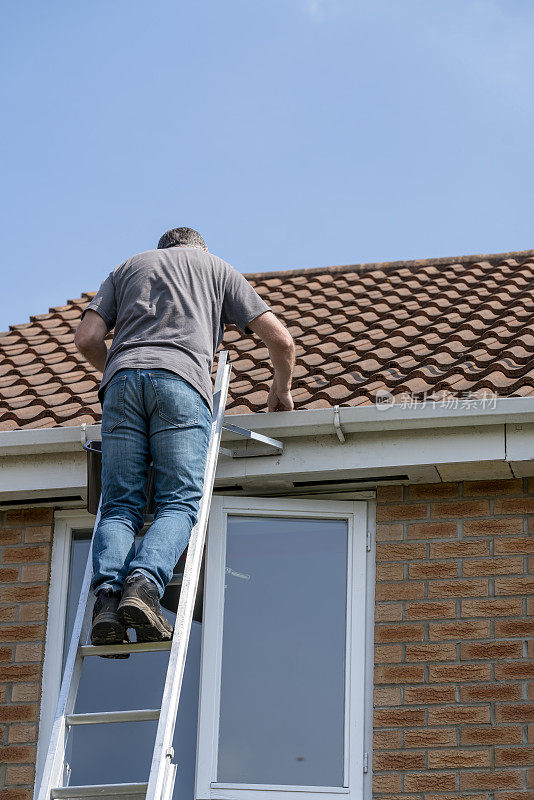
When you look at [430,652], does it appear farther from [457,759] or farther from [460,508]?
[460,508]

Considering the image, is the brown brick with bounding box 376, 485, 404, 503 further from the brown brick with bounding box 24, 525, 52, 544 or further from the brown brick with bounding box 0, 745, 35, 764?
the brown brick with bounding box 0, 745, 35, 764

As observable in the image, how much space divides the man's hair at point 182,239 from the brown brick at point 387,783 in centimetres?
263

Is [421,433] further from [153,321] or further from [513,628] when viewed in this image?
[153,321]

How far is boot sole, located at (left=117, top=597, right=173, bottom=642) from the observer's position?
455cm

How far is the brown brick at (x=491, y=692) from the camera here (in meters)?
5.81

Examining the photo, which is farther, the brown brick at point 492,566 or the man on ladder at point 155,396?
the brown brick at point 492,566

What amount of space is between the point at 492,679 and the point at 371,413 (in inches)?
54.8

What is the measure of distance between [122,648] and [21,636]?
5.62 feet

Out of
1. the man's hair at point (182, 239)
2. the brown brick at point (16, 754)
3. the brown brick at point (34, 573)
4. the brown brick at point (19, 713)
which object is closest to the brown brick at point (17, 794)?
the brown brick at point (16, 754)

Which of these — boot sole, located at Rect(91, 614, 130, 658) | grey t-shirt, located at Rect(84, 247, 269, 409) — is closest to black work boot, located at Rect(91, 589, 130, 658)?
boot sole, located at Rect(91, 614, 130, 658)

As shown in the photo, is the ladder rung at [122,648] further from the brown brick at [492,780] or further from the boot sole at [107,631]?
the brown brick at [492,780]

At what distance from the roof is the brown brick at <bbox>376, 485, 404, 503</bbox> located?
1.51ft

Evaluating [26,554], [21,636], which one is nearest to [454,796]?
[21,636]

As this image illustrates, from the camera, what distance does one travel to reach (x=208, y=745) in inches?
233
